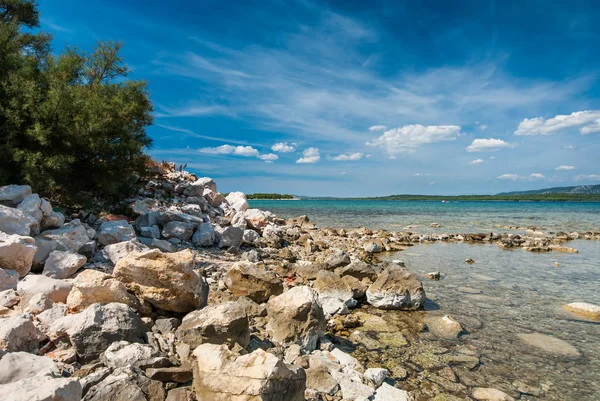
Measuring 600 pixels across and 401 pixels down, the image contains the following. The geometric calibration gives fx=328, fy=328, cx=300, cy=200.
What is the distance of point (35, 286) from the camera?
5.92 metres

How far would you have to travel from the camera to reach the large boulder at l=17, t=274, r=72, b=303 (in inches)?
228

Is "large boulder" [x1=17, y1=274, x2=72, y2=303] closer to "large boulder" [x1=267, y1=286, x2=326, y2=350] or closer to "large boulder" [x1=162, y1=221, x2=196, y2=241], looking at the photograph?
"large boulder" [x1=267, y1=286, x2=326, y2=350]

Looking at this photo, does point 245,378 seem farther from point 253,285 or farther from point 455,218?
point 455,218

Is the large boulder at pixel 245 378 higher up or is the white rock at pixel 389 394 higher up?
the large boulder at pixel 245 378

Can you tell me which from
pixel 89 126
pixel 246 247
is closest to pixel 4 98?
pixel 89 126

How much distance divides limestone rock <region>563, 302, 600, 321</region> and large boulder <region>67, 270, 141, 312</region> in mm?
11552

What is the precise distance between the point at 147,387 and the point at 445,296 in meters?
9.47

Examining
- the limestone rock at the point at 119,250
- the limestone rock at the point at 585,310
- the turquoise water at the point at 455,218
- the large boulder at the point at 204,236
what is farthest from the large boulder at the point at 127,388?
the turquoise water at the point at 455,218

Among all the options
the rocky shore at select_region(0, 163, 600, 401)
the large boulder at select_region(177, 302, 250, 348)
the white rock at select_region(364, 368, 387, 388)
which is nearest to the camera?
the rocky shore at select_region(0, 163, 600, 401)

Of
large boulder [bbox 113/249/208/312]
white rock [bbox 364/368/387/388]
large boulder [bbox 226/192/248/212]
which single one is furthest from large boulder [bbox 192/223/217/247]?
white rock [bbox 364/368/387/388]

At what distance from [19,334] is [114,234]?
20.6 feet

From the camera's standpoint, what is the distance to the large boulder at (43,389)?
3.04 meters

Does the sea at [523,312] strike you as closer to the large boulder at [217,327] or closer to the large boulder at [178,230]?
the large boulder at [217,327]

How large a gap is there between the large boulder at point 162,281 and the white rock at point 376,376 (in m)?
3.47
